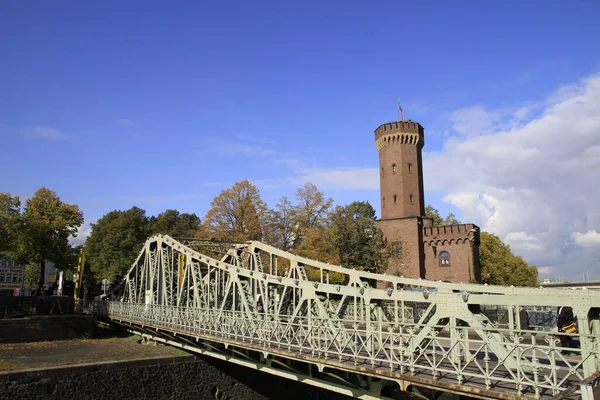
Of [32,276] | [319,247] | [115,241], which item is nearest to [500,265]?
[319,247]

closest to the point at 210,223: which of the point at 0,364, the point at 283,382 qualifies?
the point at 283,382

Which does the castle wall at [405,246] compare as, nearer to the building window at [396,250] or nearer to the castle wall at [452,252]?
the building window at [396,250]

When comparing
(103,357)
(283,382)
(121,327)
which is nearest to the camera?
(103,357)

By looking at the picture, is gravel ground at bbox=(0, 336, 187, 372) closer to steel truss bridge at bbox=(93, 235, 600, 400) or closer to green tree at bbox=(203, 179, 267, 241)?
steel truss bridge at bbox=(93, 235, 600, 400)

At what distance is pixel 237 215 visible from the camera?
125 ft

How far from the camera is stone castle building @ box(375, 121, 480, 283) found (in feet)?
155

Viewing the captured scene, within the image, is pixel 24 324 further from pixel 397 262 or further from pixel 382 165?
pixel 382 165

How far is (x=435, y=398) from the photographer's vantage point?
413 inches

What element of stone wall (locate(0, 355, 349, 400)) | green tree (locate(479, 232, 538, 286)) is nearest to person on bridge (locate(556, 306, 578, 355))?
stone wall (locate(0, 355, 349, 400))

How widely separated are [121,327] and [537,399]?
88.1ft

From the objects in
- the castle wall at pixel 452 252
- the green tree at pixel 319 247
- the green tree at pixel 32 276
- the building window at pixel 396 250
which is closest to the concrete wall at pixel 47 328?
the green tree at pixel 319 247

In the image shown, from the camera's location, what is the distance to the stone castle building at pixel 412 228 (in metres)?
47.4

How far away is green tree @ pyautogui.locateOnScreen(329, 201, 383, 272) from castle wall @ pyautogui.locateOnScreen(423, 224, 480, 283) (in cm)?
644

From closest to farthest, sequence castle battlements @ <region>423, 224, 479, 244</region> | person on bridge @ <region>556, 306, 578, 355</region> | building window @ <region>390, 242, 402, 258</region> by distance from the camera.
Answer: person on bridge @ <region>556, 306, 578, 355</region>, building window @ <region>390, 242, 402, 258</region>, castle battlements @ <region>423, 224, 479, 244</region>
